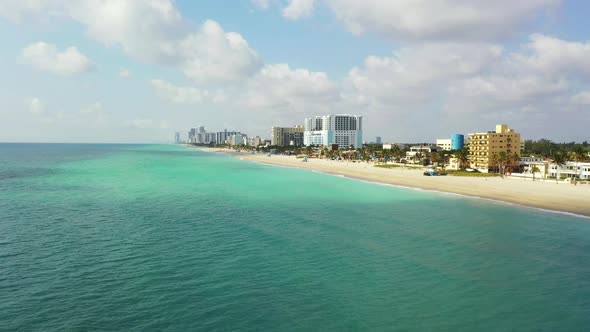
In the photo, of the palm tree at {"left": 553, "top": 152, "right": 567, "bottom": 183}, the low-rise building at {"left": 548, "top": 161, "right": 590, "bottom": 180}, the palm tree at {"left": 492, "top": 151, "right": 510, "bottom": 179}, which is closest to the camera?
the low-rise building at {"left": 548, "top": 161, "right": 590, "bottom": 180}

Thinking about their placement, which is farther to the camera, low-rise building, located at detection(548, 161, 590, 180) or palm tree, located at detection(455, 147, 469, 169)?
palm tree, located at detection(455, 147, 469, 169)

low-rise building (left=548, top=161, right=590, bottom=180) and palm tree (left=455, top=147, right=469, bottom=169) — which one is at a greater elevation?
palm tree (left=455, top=147, right=469, bottom=169)

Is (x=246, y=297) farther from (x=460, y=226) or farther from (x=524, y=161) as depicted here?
(x=524, y=161)

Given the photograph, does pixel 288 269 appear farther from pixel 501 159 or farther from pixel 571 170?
pixel 501 159

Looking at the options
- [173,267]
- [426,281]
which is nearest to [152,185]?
[173,267]

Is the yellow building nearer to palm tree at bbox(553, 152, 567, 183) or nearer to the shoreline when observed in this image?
palm tree at bbox(553, 152, 567, 183)

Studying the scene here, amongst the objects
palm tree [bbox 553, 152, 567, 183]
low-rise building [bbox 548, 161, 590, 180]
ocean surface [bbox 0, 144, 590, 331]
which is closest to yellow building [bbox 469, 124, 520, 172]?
palm tree [bbox 553, 152, 567, 183]

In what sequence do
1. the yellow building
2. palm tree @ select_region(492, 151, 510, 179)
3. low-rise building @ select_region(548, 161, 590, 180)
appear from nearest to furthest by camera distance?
low-rise building @ select_region(548, 161, 590, 180)
palm tree @ select_region(492, 151, 510, 179)
the yellow building
